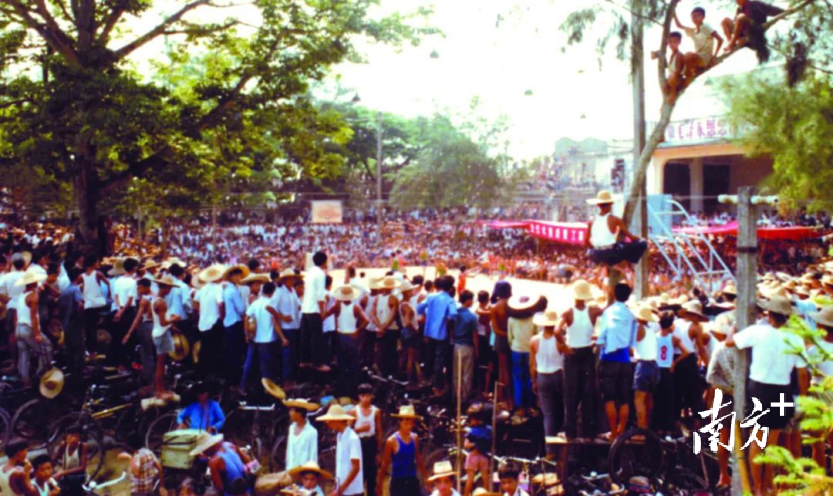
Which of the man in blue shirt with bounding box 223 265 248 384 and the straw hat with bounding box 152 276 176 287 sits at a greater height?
the straw hat with bounding box 152 276 176 287

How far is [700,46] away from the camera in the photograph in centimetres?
1038

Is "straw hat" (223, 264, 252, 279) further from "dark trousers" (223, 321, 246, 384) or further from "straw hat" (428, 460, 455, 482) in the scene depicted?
"straw hat" (428, 460, 455, 482)

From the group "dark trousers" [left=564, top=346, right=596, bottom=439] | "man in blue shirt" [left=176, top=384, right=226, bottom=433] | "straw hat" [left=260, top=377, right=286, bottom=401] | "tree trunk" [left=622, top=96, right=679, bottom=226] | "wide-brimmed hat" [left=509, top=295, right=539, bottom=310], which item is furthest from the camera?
"tree trunk" [left=622, top=96, right=679, bottom=226]

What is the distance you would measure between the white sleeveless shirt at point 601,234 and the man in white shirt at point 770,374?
2.55 meters

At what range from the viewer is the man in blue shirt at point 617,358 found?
803 centimetres

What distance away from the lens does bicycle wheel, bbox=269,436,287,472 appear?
340 inches

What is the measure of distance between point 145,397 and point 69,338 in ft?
4.59

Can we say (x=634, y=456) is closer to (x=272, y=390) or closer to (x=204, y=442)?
(x=272, y=390)

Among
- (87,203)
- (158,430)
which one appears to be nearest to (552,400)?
(158,430)

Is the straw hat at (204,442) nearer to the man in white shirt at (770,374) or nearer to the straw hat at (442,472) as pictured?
the straw hat at (442,472)

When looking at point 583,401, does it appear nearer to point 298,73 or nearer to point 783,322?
point 783,322

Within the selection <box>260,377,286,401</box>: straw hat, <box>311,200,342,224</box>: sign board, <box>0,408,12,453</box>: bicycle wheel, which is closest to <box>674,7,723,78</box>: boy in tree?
<box>260,377,286,401</box>: straw hat

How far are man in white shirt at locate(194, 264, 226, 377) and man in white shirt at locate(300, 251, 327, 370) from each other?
122 centimetres

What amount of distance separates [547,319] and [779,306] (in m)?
2.60
